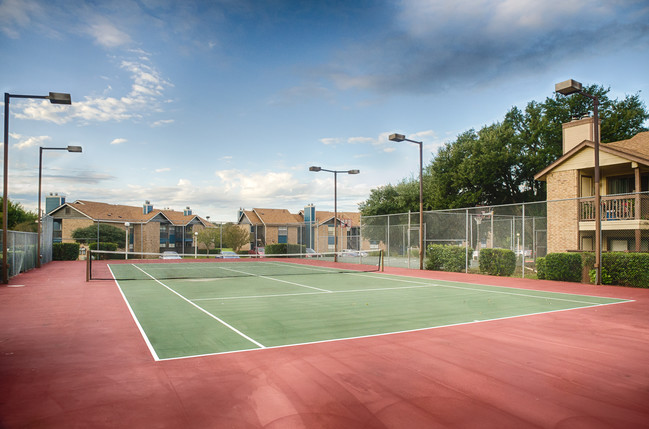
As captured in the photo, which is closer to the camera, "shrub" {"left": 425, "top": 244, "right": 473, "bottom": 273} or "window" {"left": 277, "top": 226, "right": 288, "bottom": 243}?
"shrub" {"left": 425, "top": 244, "right": 473, "bottom": 273}

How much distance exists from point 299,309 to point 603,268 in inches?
480

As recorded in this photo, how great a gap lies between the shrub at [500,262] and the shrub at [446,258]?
181 centimetres

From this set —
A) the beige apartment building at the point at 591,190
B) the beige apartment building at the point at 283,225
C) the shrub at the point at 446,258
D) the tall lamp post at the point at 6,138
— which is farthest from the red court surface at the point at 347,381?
the beige apartment building at the point at 283,225

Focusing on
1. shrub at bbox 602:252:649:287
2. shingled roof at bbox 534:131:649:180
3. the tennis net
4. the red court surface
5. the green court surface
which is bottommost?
the tennis net

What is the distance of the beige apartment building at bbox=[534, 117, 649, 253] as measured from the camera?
2041 centimetres

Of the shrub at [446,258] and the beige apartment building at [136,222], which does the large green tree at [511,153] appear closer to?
the shrub at [446,258]

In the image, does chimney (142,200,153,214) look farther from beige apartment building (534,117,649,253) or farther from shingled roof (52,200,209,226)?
beige apartment building (534,117,649,253)

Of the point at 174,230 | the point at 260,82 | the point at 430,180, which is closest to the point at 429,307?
the point at 260,82

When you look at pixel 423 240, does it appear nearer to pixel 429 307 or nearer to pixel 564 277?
pixel 564 277

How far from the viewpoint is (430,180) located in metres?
46.1

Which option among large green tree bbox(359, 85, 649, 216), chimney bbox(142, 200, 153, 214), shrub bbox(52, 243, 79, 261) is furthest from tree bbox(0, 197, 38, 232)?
large green tree bbox(359, 85, 649, 216)

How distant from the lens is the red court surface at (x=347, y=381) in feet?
13.0

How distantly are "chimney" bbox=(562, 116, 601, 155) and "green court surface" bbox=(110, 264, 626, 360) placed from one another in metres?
15.1

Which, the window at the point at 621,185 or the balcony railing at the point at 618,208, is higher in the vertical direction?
the window at the point at 621,185
